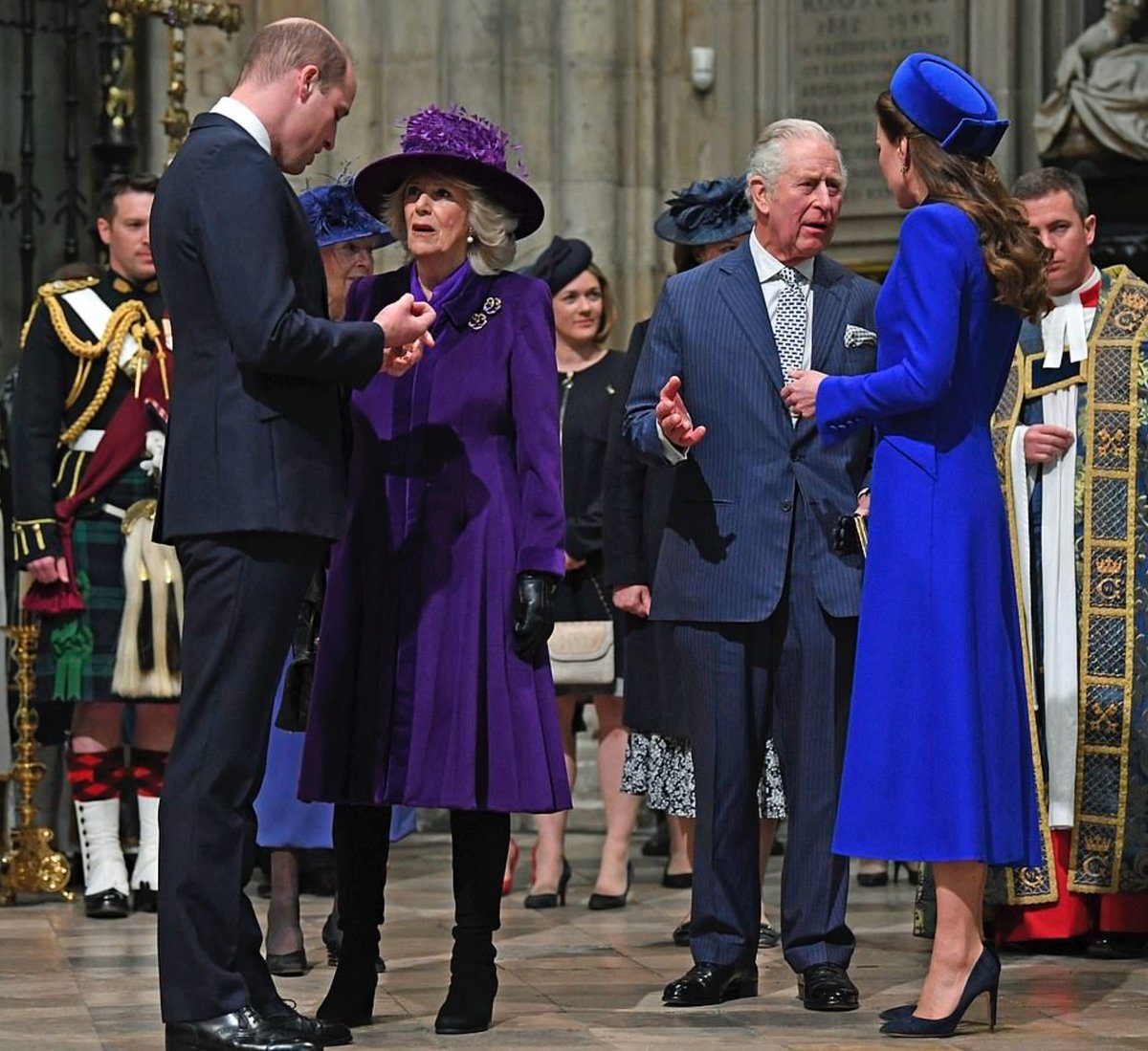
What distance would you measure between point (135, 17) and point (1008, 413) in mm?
4575

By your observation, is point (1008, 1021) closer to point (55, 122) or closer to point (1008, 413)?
point (1008, 413)

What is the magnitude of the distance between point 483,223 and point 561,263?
106 inches

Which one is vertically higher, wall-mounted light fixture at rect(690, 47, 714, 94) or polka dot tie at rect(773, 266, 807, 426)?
wall-mounted light fixture at rect(690, 47, 714, 94)

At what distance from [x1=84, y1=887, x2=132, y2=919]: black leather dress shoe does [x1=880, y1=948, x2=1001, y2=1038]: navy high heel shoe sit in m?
2.85

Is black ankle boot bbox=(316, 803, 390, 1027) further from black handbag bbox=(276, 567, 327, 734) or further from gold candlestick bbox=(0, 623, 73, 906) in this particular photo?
gold candlestick bbox=(0, 623, 73, 906)

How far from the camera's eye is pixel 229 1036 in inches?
175

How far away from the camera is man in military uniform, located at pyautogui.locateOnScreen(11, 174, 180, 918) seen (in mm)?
7223

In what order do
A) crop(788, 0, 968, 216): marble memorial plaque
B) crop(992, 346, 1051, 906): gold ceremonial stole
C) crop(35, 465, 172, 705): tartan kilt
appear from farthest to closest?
crop(788, 0, 968, 216): marble memorial plaque, crop(35, 465, 172, 705): tartan kilt, crop(992, 346, 1051, 906): gold ceremonial stole

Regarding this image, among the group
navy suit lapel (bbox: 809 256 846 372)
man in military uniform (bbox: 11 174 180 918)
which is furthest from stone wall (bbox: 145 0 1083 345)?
navy suit lapel (bbox: 809 256 846 372)

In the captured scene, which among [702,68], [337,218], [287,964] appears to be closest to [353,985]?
[287,964]

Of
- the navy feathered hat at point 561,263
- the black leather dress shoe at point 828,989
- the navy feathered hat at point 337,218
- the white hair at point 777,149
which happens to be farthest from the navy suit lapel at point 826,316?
the navy feathered hat at point 561,263

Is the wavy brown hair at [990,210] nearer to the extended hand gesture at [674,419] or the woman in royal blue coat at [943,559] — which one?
the woman in royal blue coat at [943,559]

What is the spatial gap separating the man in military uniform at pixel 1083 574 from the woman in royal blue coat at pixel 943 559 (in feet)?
4.80

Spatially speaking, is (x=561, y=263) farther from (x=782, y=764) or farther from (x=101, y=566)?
(x=782, y=764)
